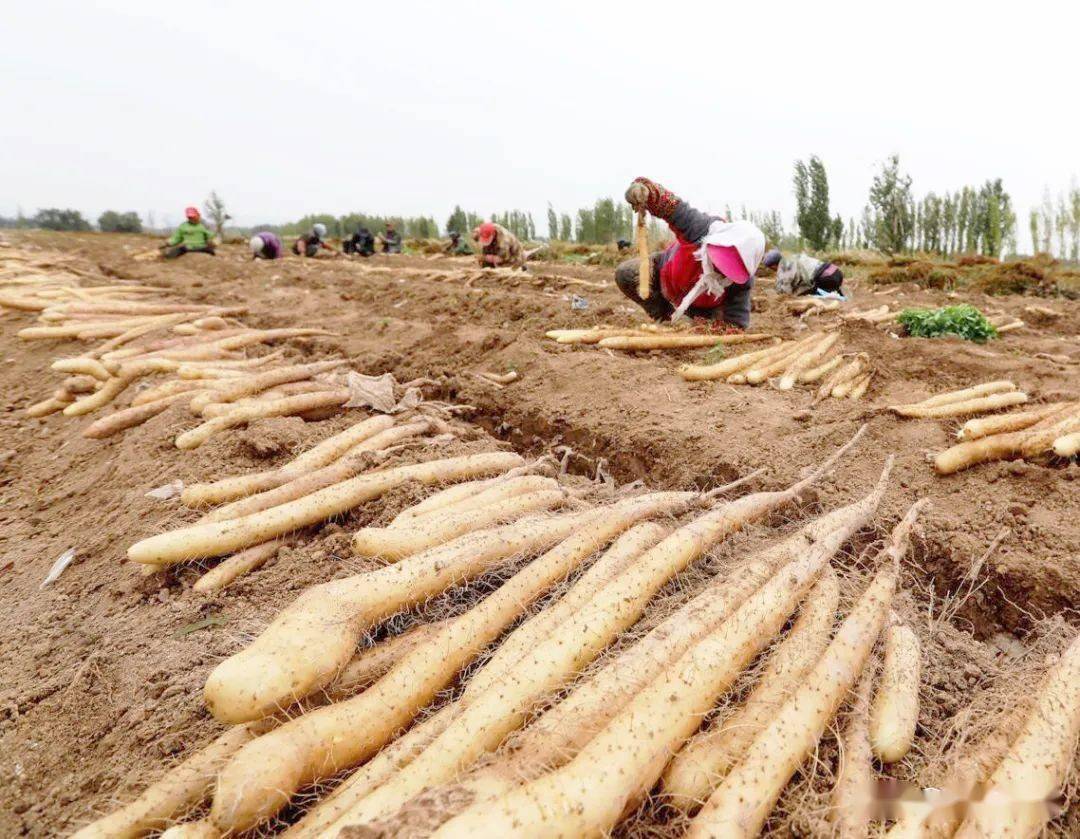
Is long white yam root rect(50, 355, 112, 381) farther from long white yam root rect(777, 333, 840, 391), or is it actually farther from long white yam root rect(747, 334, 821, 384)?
long white yam root rect(777, 333, 840, 391)

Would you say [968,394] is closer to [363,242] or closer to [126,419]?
[126,419]

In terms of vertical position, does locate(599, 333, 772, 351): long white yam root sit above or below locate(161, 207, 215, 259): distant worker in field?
below

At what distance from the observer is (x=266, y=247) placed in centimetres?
1592

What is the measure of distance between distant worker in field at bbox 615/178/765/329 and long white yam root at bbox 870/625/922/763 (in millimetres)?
4165

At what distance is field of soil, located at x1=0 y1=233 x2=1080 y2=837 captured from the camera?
1735mm

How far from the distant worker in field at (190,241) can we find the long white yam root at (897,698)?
1684cm

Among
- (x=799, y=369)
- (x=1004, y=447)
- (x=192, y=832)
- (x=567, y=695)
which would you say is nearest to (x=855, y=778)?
(x=567, y=695)

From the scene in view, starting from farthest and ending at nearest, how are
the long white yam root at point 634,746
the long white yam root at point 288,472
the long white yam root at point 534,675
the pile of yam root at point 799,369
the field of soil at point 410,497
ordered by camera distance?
the pile of yam root at point 799,369 < the long white yam root at point 288,472 < the field of soil at point 410,497 < the long white yam root at point 534,675 < the long white yam root at point 634,746

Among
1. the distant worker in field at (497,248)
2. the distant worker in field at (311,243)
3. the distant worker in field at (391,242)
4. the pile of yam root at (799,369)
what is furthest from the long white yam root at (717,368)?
the distant worker in field at (391,242)

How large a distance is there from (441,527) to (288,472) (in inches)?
42.7

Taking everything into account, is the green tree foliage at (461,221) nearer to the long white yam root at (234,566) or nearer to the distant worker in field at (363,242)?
the distant worker in field at (363,242)

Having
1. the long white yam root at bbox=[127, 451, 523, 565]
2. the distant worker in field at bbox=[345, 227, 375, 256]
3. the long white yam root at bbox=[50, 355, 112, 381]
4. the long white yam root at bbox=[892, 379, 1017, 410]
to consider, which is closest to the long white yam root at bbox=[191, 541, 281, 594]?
the long white yam root at bbox=[127, 451, 523, 565]

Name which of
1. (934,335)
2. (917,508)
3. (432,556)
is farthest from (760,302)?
(432,556)

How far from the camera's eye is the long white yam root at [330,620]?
1380mm
